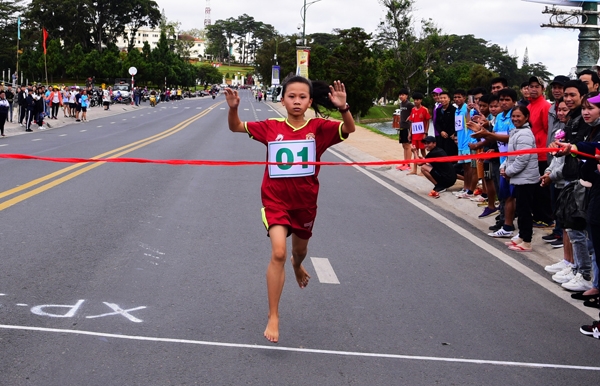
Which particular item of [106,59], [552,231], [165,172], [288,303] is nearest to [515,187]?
[552,231]

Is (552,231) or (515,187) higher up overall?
(515,187)

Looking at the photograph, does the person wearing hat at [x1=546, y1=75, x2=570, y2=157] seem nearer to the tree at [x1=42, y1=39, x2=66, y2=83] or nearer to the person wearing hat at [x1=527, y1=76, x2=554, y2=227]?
the person wearing hat at [x1=527, y1=76, x2=554, y2=227]

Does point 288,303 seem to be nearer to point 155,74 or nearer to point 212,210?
point 212,210

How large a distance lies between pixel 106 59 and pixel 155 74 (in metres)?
12.9

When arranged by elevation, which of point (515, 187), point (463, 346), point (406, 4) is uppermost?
point (406, 4)

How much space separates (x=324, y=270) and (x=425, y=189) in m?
7.78

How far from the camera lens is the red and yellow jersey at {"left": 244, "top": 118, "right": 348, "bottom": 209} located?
536cm

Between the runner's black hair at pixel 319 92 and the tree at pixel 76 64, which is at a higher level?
the tree at pixel 76 64

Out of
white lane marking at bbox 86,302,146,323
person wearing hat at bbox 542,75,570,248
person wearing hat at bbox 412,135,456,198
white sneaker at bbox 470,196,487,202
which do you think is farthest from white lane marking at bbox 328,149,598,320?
white lane marking at bbox 86,302,146,323

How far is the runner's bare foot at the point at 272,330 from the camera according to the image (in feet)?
16.3

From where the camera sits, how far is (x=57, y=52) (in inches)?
3944

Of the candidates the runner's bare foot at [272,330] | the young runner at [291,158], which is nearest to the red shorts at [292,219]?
the young runner at [291,158]

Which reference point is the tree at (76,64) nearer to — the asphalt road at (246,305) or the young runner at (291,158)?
the asphalt road at (246,305)

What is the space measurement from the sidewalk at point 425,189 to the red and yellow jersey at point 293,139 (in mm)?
3910
